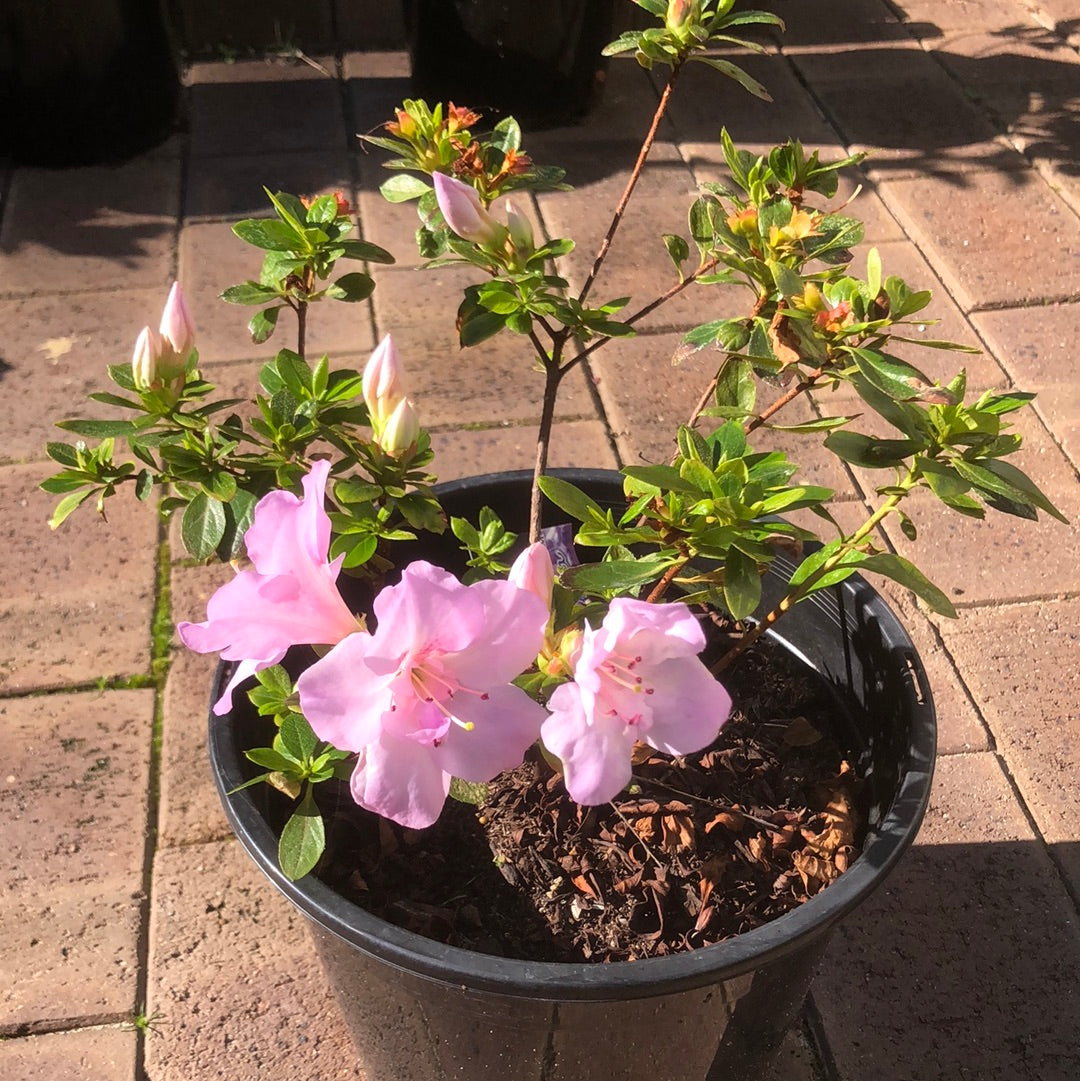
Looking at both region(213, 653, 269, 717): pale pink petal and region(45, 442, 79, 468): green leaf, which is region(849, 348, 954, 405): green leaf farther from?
region(45, 442, 79, 468): green leaf

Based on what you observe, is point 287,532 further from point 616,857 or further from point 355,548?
point 616,857

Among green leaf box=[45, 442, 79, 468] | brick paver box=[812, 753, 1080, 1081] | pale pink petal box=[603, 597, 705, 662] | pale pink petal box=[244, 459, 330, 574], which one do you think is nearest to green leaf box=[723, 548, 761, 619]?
pale pink petal box=[603, 597, 705, 662]

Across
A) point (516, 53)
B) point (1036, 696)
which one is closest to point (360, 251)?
point (1036, 696)

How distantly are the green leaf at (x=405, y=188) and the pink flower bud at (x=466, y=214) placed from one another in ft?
0.49

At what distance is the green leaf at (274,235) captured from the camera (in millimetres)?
1113

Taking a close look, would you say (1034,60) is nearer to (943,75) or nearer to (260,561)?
(943,75)

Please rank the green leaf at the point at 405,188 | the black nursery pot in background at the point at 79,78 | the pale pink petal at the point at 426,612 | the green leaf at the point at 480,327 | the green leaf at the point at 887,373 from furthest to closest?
the black nursery pot in background at the point at 79,78
the green leaf at the point at 405,188
the green leaf at the point at 480,327
the green leaf at the point at 887,373
the pale pink petal at the point at 426,612

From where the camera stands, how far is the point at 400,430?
1.05m

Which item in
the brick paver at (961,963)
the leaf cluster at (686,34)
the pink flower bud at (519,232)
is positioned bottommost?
the brick paver at (961,963)

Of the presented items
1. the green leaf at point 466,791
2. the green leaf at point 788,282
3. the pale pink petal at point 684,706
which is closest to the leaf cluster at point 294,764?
the green leaf at point 466,791

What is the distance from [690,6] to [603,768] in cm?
76

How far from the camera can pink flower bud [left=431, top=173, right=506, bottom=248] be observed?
101cm

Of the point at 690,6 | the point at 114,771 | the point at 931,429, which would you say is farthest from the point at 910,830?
the point at 114,771

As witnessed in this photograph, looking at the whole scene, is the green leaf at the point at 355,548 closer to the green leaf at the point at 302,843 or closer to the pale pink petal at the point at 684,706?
the green leaf at the point at 302,843
